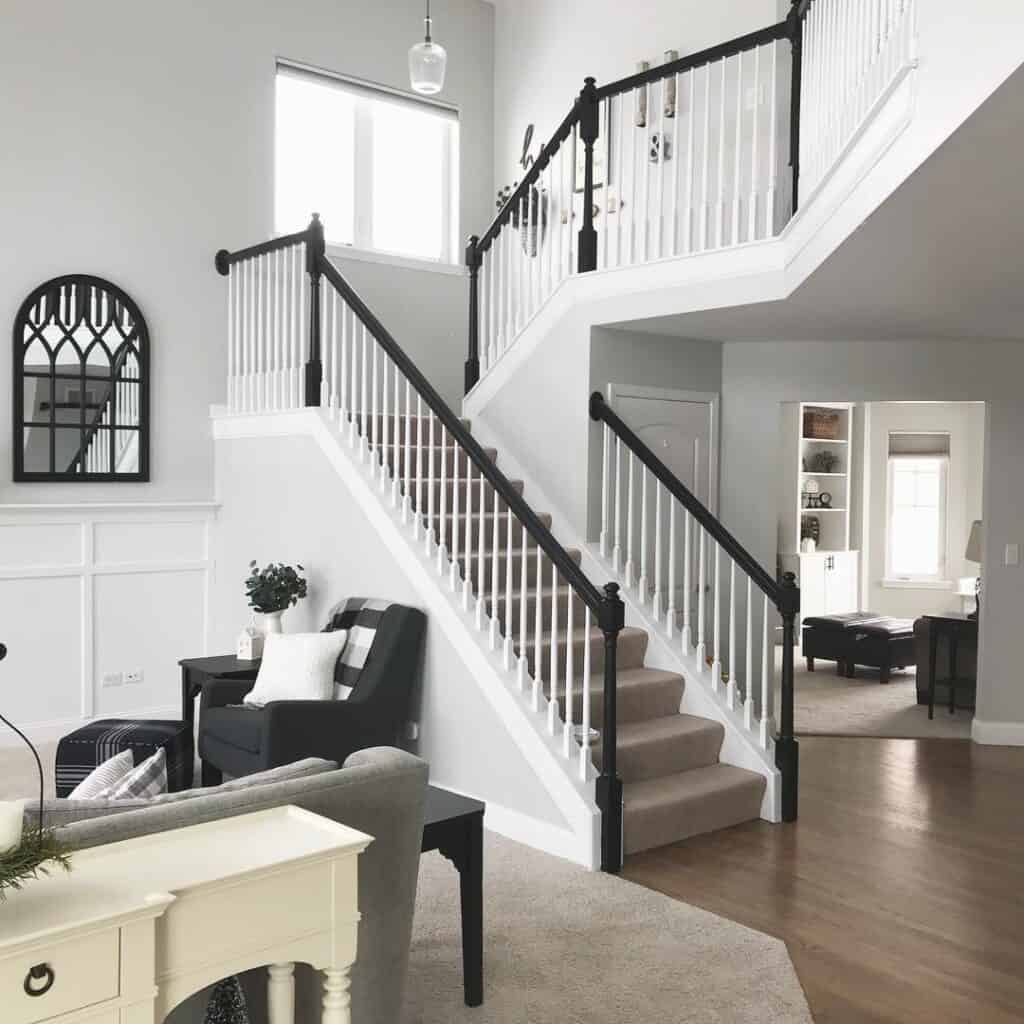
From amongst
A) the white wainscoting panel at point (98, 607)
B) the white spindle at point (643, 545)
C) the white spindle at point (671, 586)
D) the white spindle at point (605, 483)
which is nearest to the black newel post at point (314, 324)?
the white wainscoting panel at point (98, 607)

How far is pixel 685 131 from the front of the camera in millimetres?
6711

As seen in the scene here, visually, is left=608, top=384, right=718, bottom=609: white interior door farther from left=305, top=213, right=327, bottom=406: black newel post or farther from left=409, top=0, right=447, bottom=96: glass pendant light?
left=409, top=0, right=447, bottom=96: glass pendant light

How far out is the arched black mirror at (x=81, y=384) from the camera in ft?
20.0

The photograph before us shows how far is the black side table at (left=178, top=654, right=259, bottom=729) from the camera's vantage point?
5547 millimetres

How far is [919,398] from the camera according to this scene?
6648mm

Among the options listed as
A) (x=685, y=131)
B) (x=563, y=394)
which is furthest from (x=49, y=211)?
(x=685, y=131)

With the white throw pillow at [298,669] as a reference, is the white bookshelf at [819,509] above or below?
above

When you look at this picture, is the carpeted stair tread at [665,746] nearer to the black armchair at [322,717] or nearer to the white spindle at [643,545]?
the white spindle at [643,545]

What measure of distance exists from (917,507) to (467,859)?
9.01 m

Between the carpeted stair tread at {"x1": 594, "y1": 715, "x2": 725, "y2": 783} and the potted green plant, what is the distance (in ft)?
6.17

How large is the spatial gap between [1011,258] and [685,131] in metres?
3.08

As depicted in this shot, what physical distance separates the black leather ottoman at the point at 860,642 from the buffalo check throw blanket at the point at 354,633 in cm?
471

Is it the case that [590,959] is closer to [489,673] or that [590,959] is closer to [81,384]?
[489,673]

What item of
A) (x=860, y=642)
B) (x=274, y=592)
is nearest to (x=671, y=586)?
(x=274, y=592)
